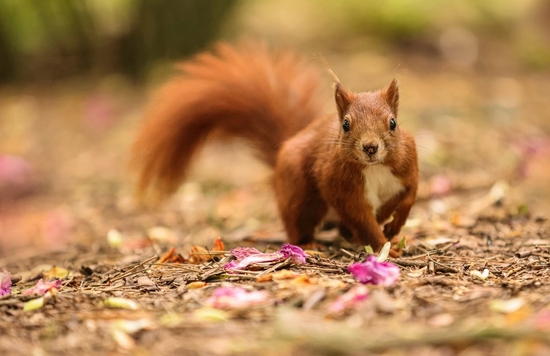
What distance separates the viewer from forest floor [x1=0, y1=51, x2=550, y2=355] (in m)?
2.58

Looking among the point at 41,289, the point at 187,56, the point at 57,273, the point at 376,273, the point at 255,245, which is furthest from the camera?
the point at 187,56

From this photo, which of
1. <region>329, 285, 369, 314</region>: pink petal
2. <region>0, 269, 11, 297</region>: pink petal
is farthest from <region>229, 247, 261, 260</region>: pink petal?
<region>0, 269, 11, 297</region>: pink petal

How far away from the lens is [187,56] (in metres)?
8.99

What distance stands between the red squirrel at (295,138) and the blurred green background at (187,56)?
0.89 metres

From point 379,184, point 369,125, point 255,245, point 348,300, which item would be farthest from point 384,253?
point 255,245

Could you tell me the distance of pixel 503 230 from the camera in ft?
14.2

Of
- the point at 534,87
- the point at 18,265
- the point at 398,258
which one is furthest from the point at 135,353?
the point at 534,87

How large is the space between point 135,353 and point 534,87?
7.56 metres

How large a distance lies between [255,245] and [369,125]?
1281mm

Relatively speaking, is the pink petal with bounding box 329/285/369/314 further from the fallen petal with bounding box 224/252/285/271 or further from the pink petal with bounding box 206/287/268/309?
the fallen petal with bounding box 224/252/285/271

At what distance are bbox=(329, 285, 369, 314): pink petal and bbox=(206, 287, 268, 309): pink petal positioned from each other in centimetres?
28

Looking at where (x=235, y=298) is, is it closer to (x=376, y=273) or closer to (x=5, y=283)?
(x=376, y=273)

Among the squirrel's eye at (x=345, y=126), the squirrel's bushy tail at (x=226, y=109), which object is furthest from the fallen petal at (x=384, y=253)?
the squirrel's bushy tail at (x=226, y=109)

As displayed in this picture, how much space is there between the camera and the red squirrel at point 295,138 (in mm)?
3605
